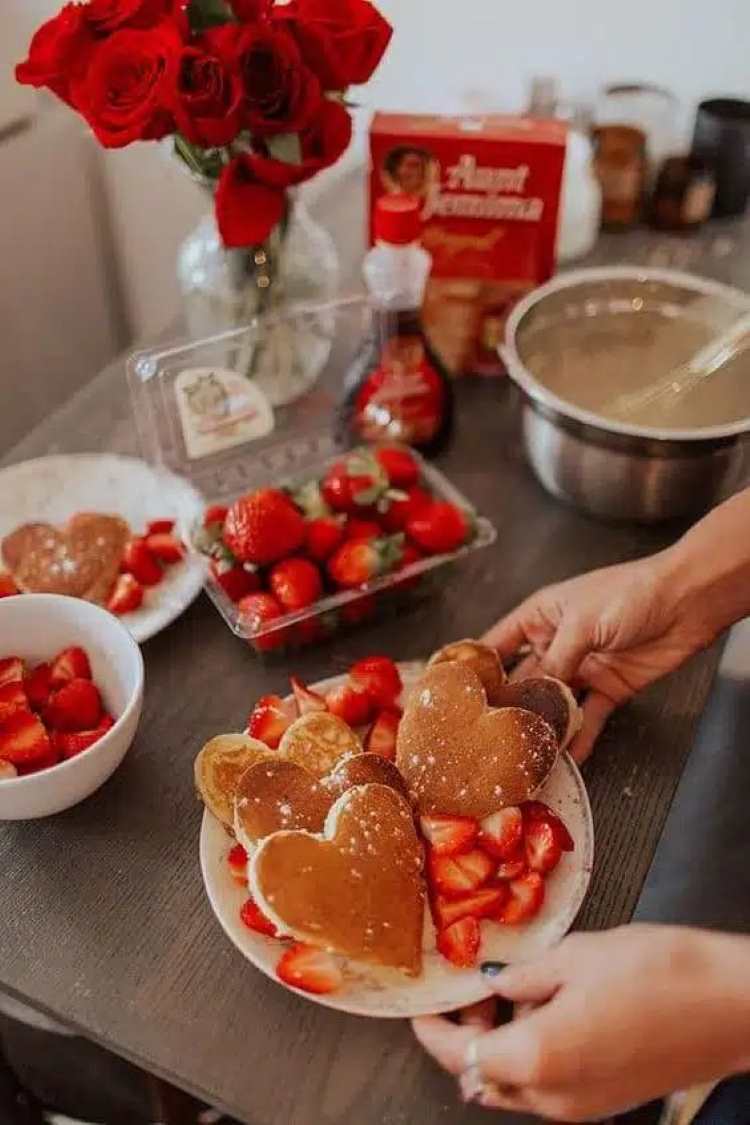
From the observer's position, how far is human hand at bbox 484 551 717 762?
870 mm

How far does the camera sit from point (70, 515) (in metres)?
1.05

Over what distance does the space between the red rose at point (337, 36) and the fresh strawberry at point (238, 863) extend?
2.13 ft

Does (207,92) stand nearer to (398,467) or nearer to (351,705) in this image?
(398,467)

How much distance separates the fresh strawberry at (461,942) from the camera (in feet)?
2.27

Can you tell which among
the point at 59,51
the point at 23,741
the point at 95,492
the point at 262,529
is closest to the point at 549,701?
the point at 262,529

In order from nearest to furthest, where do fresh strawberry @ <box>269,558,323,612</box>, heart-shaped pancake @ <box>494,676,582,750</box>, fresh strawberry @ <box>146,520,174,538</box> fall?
1. heart-shaped pancake @ <box>494,676,582,750</box>
2. fresh strawberry @ <box>269,558,323,612</box>
3. fresh strawberry @ <box>146,520,174,538</box>

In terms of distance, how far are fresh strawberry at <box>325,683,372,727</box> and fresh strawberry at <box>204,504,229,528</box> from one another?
21 cm

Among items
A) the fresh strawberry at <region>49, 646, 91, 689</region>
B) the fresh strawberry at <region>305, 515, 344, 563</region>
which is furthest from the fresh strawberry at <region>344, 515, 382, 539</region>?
the fresh strawberry at <region>49, 646, 91, 689</region>

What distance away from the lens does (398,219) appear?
3.28ft

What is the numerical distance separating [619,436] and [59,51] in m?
0.57

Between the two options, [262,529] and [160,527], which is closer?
[262,529]

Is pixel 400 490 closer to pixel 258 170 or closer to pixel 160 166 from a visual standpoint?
pixel 258 170

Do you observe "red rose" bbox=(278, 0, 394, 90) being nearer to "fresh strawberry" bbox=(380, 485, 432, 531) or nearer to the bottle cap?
the bottle cap

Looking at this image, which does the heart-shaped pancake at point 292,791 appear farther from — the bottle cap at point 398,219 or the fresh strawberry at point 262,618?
the bottle cap at point 398,219
